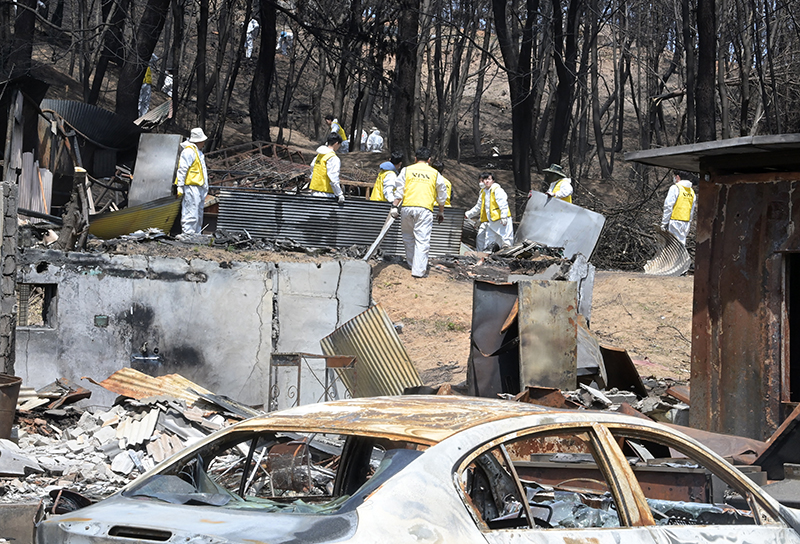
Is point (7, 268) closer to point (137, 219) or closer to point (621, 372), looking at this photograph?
point (137, 219)

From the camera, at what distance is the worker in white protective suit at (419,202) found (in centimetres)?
1451

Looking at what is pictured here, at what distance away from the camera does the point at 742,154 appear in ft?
23.2

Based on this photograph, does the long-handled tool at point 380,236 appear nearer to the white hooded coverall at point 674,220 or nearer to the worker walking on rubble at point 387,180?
the worker walking on rubble at point 387,180

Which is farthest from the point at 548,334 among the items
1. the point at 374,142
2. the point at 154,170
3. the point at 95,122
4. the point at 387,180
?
the point at 374,142

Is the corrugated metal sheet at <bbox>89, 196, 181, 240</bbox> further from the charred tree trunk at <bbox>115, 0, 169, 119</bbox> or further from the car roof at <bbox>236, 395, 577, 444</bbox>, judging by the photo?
the car roof at <bbox>236, 395, 577, 444</bbox>

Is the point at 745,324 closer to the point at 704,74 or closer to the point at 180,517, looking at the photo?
the point at 180,517

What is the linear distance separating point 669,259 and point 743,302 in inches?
417

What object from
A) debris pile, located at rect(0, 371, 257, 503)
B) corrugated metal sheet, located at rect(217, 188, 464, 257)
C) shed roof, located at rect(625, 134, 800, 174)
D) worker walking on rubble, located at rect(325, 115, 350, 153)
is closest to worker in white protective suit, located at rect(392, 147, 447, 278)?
corrugated metal sheet, located at rect(217, 188, 464, 257)


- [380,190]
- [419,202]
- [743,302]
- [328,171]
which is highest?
[328,171]

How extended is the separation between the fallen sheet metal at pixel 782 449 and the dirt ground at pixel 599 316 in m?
Answer: 5.04

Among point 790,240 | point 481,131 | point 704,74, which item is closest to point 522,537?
point 790,240

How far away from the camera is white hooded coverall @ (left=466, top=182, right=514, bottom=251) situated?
57.6ft

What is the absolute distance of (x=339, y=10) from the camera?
31391mm

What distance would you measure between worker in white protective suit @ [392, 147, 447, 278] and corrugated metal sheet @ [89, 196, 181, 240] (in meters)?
4.22
